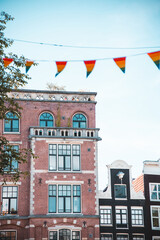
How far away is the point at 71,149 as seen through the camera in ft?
97.2

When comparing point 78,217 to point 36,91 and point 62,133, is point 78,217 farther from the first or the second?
point 36,91

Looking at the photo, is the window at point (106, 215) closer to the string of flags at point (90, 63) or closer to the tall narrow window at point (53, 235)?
→ the tall narrow window at point (53, 235)

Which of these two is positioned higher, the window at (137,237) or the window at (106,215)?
the window at (106,215)

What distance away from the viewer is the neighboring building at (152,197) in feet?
95.8

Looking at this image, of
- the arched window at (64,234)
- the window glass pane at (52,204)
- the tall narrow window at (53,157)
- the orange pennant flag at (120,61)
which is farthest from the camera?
the tall narrow window at (53,157)

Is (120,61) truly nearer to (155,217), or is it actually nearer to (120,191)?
(120,191)

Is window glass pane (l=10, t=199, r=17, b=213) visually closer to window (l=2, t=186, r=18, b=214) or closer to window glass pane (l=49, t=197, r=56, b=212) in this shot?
window (l=2, t=186, r=18, b=214)

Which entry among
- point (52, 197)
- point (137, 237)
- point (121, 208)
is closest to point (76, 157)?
point (52, 197)

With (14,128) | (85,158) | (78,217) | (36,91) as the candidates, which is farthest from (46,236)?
(36,91)

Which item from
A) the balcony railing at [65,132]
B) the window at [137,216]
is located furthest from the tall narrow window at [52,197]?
the window at [137,216]

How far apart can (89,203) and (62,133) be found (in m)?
5.62

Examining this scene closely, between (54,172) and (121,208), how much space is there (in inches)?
225

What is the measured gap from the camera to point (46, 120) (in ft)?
102

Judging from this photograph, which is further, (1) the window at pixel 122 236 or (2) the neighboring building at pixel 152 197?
(2) the neighboring building at pixel 152 197
